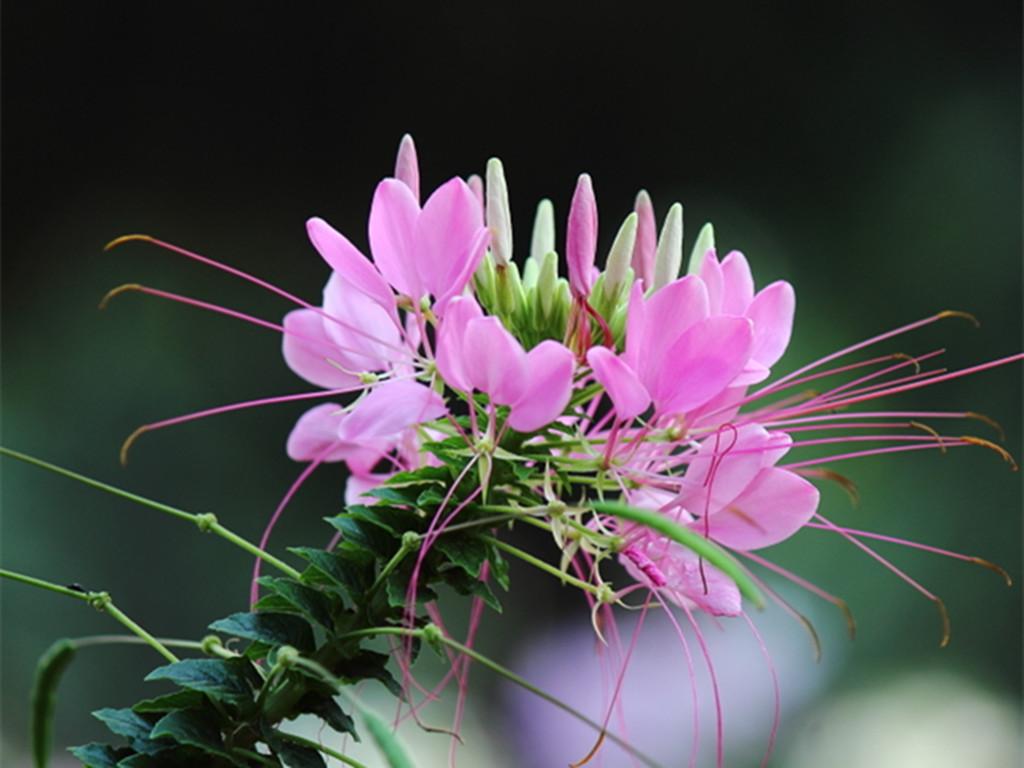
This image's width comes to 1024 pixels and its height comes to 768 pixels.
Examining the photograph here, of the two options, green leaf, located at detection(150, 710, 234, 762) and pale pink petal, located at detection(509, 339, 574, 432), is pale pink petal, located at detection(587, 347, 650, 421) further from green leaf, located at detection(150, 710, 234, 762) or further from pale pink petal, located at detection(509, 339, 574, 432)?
green leaf, located at detection(150, 710, 234, 762)

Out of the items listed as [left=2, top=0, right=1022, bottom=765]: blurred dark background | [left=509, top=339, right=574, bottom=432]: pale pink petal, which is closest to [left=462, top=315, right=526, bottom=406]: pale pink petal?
[left=509, top=339, right=574, bottom=432]: pale pink petal

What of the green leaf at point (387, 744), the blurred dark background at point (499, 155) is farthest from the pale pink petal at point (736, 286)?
the blurred dark background at point (499, 155)

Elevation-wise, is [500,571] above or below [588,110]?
below

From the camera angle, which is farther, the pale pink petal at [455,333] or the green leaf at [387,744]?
the pale pink petal at [455,333]

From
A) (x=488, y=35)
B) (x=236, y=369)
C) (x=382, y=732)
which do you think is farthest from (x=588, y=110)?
(x=382, y=732)

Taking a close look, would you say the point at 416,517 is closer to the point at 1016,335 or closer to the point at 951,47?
the point at 1016,335

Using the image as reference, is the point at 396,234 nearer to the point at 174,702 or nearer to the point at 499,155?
the point at 174,702

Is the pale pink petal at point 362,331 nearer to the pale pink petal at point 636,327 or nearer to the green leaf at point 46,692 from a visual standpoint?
the pale pink petal at point 636,327
